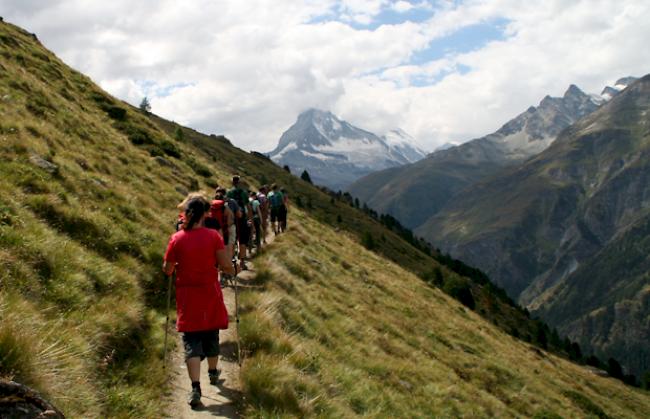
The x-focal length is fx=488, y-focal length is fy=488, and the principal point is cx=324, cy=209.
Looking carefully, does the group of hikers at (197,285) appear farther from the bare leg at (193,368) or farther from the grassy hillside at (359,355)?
the grassy hillside at (359,355)

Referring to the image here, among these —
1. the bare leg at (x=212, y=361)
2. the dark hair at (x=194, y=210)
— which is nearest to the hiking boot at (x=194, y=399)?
the bare leg at (x=212, y=361)

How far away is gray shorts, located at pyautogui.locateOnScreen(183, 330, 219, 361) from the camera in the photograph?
8.40 metres

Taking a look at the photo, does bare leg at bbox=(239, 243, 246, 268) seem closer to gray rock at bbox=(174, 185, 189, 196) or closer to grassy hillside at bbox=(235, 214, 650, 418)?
grassy hillside at bbox=(235, 214, 650, 418)

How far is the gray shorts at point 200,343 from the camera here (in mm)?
8398

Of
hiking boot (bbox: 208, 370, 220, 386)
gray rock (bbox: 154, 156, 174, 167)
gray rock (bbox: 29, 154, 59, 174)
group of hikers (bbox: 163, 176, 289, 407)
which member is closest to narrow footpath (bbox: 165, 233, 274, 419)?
hiking boot (bbox: 208, 370, 220, 386)

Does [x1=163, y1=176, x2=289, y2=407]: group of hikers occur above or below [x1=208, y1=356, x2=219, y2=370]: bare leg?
above

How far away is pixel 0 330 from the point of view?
593cm

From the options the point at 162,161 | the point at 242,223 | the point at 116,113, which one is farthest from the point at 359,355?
the point at 116,113

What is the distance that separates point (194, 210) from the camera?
8656 mm

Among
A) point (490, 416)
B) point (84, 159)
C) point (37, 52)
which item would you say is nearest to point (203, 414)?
point (490, 416)

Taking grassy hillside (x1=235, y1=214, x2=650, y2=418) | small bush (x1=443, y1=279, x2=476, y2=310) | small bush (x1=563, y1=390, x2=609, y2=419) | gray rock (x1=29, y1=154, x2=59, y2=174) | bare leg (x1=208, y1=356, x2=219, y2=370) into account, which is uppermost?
gray rock (x1=29, y1=154, x2=59, y2=174)

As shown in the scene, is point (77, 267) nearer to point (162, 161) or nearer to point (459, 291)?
point (162, 161)

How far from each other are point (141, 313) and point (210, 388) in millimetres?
2346

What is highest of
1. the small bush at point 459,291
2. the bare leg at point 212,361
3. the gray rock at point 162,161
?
the gray rock at point 162,161
